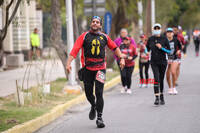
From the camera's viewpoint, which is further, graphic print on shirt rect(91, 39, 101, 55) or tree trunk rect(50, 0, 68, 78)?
tree trunk rect(50, 0, 68, 78)

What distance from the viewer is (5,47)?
2883 cm

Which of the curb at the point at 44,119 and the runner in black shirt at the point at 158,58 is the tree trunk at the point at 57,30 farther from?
the runner in black shirt at the point at 158,58

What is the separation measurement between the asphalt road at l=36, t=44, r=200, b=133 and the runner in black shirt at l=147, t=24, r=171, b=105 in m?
0.37

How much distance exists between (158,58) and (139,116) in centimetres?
204

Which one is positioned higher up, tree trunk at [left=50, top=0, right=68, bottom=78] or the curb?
tree trunk at [left=50, top=0, right=68, bottom=78]

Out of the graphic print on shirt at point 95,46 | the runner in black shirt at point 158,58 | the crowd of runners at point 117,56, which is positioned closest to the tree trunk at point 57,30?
the crowd of runners at point 117,56

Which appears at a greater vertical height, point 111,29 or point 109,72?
point 111,29

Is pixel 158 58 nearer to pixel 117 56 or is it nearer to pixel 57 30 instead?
pixel 117 56

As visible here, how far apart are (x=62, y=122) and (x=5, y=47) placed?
748 inches

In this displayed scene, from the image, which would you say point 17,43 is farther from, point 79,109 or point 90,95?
point 90,95

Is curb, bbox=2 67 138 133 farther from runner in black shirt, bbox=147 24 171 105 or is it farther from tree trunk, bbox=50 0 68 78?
tree trunk, bbox=50 0 68 78

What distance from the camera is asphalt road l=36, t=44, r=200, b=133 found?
30.2 feet

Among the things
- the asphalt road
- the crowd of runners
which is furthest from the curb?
the crowd of runners

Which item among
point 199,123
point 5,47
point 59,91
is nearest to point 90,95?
point 199,123
